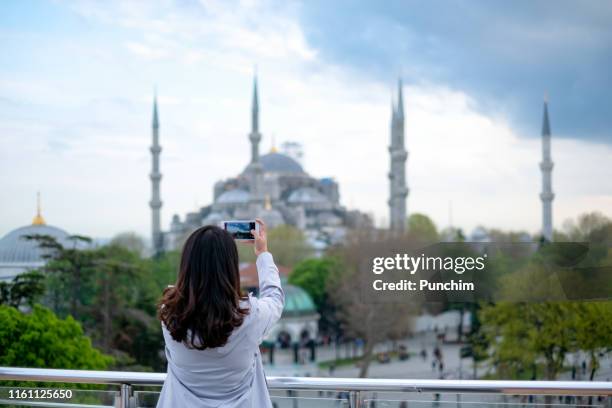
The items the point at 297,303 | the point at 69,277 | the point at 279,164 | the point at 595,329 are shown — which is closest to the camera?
the point at 595,329

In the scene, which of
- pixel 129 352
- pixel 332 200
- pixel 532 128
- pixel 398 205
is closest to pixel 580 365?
pixel 129 352

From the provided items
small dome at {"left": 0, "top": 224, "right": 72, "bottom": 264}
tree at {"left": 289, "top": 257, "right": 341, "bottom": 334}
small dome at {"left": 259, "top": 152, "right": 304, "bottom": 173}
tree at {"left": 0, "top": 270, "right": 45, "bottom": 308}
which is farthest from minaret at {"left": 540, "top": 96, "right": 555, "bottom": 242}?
small dome at {"left": 259, "top": 152, "right": 304, "bottom": 173}

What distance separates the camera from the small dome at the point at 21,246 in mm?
17656

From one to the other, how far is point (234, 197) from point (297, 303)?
90.1 ft

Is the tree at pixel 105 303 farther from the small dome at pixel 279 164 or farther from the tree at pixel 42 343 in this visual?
the small dome at pixel 279 164

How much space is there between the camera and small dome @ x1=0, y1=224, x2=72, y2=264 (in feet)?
57.9

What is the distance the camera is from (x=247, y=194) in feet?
173

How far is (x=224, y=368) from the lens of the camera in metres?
1.63

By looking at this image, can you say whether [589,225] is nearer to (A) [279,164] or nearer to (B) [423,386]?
(B) [423,386]

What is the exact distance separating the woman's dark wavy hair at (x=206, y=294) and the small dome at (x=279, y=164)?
56875 mm

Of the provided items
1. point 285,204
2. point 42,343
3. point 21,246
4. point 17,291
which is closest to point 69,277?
point 21,246

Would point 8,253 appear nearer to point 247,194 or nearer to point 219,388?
point 219,388

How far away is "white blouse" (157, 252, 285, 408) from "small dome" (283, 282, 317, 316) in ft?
76.1

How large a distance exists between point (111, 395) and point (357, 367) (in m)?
19.0
